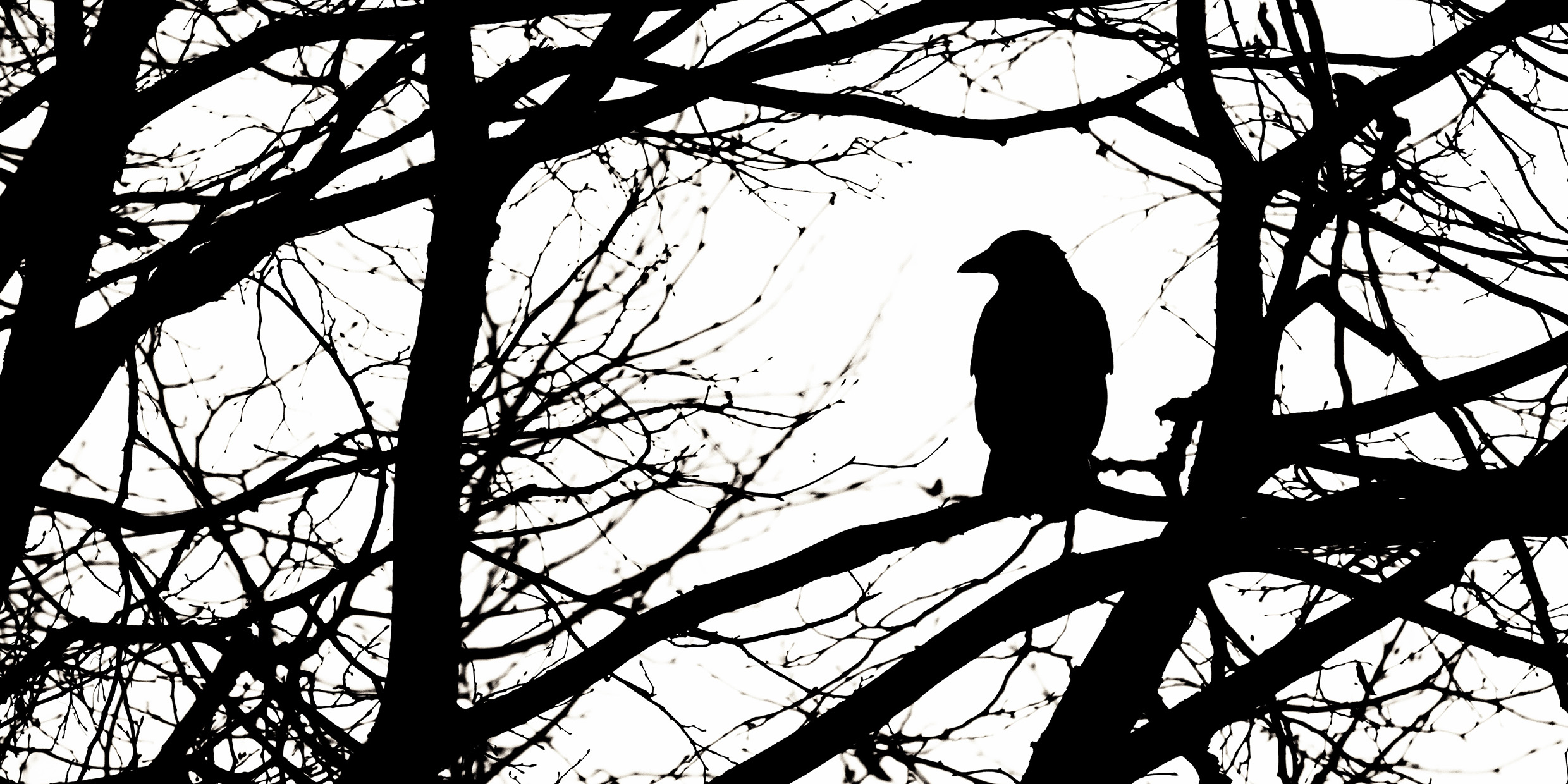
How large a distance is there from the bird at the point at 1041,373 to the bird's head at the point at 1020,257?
15mm

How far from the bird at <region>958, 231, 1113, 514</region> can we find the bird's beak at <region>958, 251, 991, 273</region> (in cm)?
21

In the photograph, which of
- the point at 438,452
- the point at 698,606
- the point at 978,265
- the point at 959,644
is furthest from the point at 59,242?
the point at 978,265

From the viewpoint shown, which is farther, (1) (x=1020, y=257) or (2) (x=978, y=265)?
(2) (x=978, y=265)

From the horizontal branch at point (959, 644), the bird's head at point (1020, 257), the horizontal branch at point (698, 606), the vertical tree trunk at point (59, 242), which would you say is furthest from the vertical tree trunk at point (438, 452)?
the bird's head at point (1020, 257)

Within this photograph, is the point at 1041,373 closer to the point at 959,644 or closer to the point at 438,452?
the point at 959,644

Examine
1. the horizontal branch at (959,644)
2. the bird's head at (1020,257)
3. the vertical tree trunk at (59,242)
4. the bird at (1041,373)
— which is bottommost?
the horizontal branch at (959,644)

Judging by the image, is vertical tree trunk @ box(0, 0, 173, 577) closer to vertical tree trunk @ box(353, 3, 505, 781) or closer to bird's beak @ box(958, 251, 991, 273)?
vertical tree trunk @ box(353, 3, 505, 781)

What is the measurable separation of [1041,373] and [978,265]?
723 mm

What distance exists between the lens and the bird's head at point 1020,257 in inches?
269

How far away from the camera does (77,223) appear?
4.11 metres

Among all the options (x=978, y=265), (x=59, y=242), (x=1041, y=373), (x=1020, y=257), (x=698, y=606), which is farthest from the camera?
(x=978, y=265)

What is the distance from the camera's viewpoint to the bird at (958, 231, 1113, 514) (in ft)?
21.4

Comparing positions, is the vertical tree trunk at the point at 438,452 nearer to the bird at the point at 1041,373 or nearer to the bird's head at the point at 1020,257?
the bird at the point at 1041,373

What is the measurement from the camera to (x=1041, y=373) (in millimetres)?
6531
